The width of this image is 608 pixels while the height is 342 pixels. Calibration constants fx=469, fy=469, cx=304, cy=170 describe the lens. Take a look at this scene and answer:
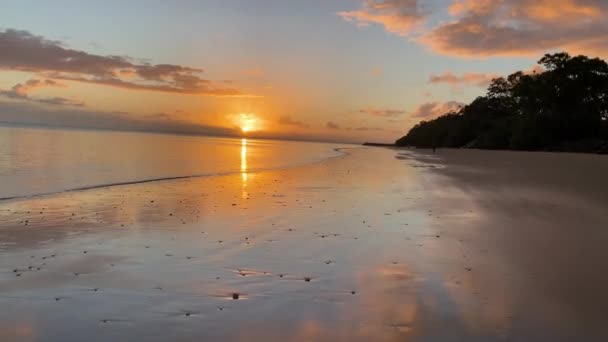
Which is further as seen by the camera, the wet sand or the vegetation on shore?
the vegetation on shore

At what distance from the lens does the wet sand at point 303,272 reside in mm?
4340

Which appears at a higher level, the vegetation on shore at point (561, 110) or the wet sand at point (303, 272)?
the vegetation on shore at point (561, 110)

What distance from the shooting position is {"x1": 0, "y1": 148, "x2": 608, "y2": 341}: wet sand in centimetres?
434

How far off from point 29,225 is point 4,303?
5391 millimetres

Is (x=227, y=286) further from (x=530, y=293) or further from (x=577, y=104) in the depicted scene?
(x=577, y=104)

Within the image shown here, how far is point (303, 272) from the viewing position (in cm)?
621

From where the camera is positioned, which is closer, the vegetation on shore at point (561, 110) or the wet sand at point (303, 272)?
the wet sand at point (303, 272)

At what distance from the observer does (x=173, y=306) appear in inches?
191

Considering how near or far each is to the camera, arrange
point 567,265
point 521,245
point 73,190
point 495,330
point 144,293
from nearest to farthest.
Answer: point 495,330 → point 144,293 → point 567,265 → point 521,245 → point 73,190

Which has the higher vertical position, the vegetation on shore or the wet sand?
the vegetation on shore

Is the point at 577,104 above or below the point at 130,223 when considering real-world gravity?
above

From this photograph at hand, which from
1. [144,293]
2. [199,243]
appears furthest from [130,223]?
[144,293]

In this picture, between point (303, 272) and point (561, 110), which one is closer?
point (303, 272)

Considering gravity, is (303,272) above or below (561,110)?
below
